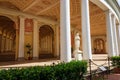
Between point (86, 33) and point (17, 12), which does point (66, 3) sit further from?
point (17, 12)

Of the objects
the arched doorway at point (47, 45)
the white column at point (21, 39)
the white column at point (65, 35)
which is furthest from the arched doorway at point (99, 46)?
the white column at point (65, 35)

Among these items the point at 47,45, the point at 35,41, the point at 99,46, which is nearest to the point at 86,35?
the point at 35,41

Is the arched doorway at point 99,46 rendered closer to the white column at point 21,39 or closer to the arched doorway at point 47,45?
the arched doorway at point 47,45

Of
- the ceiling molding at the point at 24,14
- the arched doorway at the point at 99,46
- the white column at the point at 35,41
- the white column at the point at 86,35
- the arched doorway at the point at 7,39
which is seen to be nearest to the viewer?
the white column at the point at 86,35

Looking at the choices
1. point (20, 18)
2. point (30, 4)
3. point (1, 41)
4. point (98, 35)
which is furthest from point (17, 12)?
point (98, 35)

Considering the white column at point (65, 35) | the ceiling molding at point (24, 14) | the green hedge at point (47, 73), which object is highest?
the ceiling molding at point (24, 14)

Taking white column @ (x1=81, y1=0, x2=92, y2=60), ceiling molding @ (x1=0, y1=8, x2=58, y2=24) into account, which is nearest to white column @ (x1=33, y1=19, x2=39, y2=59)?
ceiling molding @ (x1=0, y1=8, x2=58, y2=24)

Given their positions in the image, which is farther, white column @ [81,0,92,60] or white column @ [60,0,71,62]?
white column @ [81,0,92,60]

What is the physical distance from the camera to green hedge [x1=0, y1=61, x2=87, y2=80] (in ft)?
12.9

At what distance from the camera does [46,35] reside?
27812mm

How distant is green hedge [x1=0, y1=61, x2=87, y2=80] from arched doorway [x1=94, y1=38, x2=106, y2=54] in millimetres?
34944

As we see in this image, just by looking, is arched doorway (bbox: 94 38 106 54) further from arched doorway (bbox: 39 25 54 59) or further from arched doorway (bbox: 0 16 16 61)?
arched doorway (bbox: 0 16 16 61)

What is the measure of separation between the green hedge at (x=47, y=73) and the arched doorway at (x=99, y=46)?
115 ft

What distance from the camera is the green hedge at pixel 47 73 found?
155 inches
